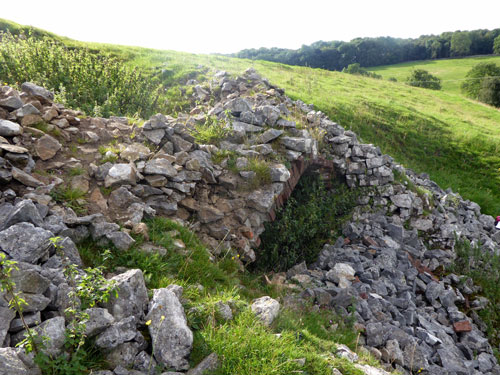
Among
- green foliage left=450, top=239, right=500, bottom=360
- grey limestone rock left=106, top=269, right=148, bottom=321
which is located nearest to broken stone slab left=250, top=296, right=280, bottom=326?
grey limestone rock left=106, top=269, right=148, bottom=321

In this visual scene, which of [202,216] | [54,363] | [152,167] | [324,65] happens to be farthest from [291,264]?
[324,65]

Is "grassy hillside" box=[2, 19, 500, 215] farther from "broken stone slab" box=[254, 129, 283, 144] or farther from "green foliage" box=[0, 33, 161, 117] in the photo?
"broken stone slab" box=[254, 129, 283, 144]

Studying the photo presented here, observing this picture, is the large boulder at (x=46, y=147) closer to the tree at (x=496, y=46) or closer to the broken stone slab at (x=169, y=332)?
the broken stone slab at (x=169, y=332)

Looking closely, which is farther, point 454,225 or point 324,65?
point 324,65

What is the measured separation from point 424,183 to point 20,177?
1247cm

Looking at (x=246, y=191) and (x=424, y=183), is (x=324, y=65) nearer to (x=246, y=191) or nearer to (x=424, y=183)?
(x=424, y=183)

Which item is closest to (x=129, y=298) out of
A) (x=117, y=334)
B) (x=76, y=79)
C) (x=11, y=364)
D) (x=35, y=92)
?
(x=117, y=334)

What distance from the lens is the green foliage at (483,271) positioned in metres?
7.52

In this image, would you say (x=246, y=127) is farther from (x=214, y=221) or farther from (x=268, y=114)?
(x=214, y=221)

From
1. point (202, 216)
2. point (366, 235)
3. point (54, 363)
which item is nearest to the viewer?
point (54, 363)

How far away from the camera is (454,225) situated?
9.71 m

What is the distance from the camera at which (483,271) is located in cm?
867

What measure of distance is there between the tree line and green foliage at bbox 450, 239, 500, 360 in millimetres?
65801

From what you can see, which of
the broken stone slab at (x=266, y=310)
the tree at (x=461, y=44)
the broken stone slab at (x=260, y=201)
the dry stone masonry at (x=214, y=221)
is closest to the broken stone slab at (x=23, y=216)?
the dry stone masonry at (x=214, y=221)
